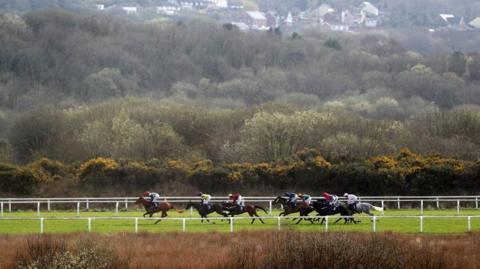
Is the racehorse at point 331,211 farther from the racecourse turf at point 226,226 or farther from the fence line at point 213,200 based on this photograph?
the fence line at point 213,200

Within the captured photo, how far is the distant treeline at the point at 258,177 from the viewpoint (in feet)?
178

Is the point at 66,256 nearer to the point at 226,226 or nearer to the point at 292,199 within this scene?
the point at 226,226

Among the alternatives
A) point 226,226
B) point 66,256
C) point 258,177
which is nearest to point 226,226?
point 226,226

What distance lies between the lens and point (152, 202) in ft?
139

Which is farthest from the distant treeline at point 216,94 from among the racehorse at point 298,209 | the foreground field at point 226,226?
the foreground field at point 226,226

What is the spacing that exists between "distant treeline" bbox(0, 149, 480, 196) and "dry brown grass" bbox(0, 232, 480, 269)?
20478mm

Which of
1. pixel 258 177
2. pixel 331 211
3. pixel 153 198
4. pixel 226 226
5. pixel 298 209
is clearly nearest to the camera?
pixel 226 226

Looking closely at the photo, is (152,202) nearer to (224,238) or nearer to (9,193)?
(224,238)

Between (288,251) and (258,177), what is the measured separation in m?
28.6

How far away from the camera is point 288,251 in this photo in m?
28.4

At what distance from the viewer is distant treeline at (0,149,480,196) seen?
54.1m

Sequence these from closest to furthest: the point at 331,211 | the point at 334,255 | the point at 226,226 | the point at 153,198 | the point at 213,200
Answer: the point at 334,255, the point at 226,226, the point at 331,211, the point at 153,198, the point at 213,200

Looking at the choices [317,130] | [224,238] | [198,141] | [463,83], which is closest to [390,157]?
[317,130]

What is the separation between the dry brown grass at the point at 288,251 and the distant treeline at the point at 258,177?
67.2ft
